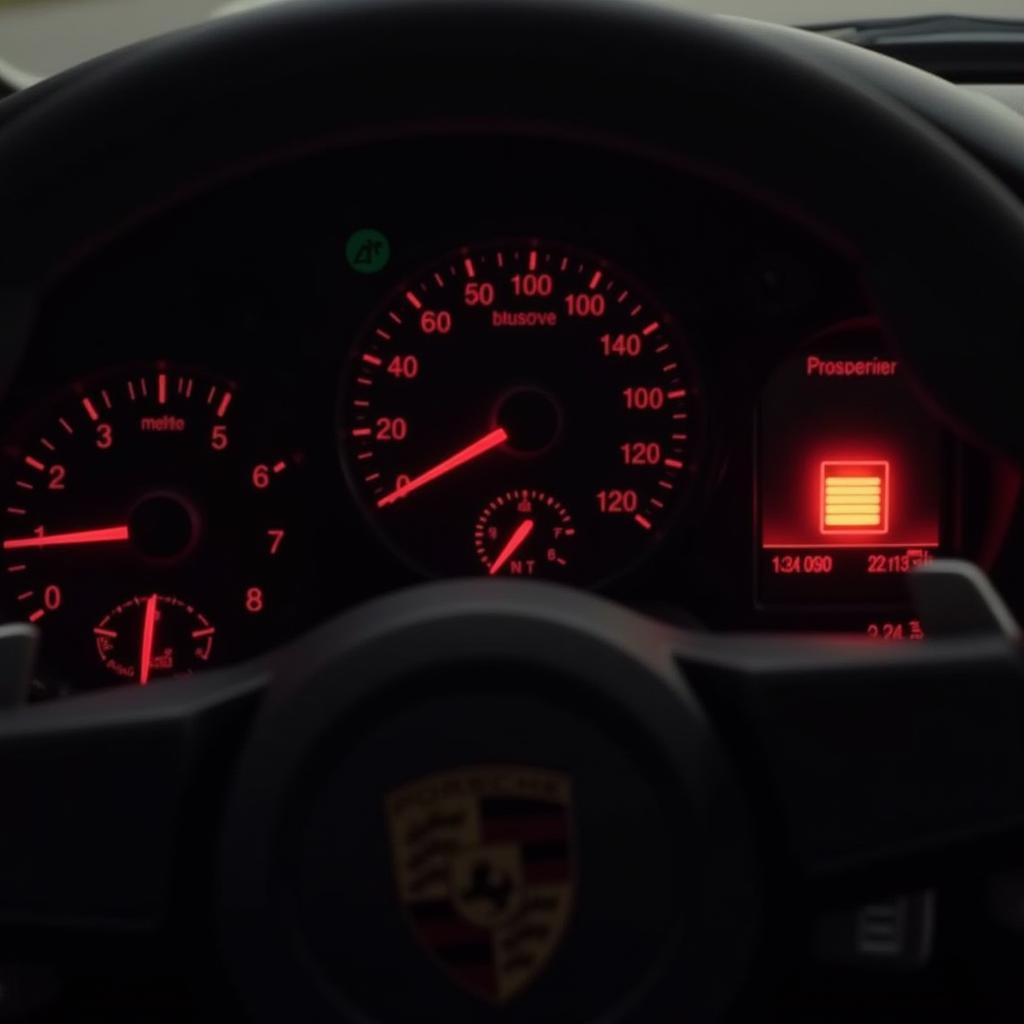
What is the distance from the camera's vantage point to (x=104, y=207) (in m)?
1.48

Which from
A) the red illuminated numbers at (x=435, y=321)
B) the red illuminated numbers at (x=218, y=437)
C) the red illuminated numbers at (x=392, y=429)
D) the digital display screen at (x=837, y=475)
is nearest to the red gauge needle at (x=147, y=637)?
the red illuminated numbers at (x=218, y=437)

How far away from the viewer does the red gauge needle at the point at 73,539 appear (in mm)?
2021

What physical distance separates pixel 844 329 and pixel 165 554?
0.77 meters

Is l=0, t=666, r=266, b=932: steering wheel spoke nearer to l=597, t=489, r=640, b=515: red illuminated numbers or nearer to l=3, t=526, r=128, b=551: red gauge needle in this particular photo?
l=3, t=526, r=128, b=551: red gauge needle

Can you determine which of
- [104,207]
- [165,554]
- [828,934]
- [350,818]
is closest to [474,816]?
[350,818]

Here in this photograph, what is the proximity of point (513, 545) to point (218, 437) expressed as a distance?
0.34 meters

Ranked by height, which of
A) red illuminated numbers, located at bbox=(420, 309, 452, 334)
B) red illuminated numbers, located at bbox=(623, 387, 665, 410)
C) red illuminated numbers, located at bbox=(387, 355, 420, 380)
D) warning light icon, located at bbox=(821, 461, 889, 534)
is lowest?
warning light icon, located at bbox=(821, 461, 889, 534)

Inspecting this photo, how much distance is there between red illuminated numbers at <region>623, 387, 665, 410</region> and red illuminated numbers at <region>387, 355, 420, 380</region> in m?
0.23

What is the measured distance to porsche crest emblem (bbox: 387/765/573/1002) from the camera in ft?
3.46

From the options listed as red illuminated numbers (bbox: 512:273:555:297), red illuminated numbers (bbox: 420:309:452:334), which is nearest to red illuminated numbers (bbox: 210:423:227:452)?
red illuminated numbers (bbox: 420:309:452:334)

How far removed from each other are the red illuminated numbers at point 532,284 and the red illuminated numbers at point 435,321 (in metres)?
0.08

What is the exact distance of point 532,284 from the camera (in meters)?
2.14

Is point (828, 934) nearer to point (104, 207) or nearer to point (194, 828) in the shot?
point (194, 828)

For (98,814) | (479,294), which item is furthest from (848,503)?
(98,814)
